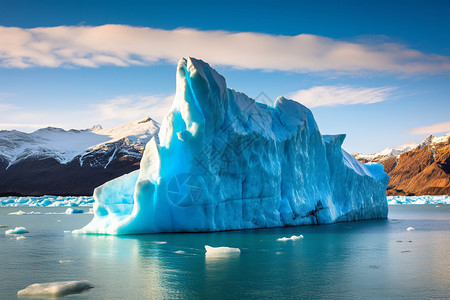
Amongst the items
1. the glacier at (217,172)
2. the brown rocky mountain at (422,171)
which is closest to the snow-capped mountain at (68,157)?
the brown rocky mountain at (422,171)

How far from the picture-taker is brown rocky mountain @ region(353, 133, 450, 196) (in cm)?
9300

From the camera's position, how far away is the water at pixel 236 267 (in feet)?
20.0

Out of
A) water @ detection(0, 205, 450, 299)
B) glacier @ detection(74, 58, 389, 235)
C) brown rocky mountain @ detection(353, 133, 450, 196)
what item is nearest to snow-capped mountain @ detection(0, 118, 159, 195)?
brown rocky mountain @ detection(353, 133, 450, 196)

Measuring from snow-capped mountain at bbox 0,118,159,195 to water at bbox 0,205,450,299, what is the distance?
226 feet

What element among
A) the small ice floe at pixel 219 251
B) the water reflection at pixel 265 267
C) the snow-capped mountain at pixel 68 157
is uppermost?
the snow-capped mountain at pixel 68 157

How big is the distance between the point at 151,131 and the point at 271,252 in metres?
79.1

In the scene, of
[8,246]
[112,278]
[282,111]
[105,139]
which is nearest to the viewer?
[112,278]

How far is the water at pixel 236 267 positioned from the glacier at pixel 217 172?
122 centimetres

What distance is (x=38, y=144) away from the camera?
90188 millimetres

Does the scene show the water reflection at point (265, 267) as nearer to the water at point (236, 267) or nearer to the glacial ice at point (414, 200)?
the water at point (236, 267)

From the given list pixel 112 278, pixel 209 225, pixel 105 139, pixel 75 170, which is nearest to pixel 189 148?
pixel 209 225

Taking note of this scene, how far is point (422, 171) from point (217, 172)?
320 feet

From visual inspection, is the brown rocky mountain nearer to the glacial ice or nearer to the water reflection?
the glacial ice

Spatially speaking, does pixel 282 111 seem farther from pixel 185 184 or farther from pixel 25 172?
pixel 25 172
